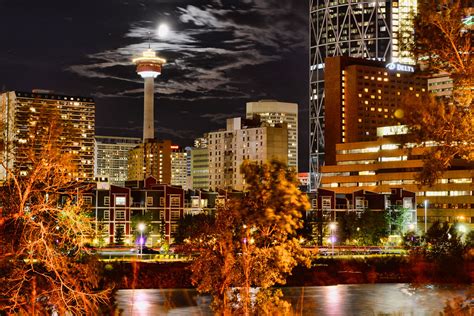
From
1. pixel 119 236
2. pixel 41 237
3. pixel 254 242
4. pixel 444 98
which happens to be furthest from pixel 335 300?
pixel 119 236

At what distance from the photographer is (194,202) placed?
128 meters

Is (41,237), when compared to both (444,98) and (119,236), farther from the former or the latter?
(119,236)

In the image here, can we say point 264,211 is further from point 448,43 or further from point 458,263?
point 458,263

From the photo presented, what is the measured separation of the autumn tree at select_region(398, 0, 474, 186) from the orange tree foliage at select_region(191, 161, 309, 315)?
13.7 feet

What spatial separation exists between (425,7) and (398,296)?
3188cm

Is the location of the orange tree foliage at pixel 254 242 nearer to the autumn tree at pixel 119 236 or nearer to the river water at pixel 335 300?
the river water at pixel 335 300

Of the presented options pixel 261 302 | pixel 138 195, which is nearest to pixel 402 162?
pixel 138 195

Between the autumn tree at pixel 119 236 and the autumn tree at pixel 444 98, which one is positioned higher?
the autumn tree at pixel 444 98

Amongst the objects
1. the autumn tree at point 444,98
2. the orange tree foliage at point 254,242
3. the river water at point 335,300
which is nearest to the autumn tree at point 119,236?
the river water at point 335,300

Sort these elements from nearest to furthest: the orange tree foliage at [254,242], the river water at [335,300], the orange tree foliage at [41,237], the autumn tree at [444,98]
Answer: the orange tree foliage at [41,237] → the autumn tree at [444,98] → the orange tree foliage at [254,242] → the river water at [335,300]

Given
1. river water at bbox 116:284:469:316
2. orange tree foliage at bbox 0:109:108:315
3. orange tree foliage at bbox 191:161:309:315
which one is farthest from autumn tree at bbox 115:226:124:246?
orange tree foliage at bbox 0:109:108:315

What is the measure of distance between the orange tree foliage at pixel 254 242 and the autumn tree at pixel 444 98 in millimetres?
4188

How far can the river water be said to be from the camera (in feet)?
141

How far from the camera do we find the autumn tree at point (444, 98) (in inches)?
875
